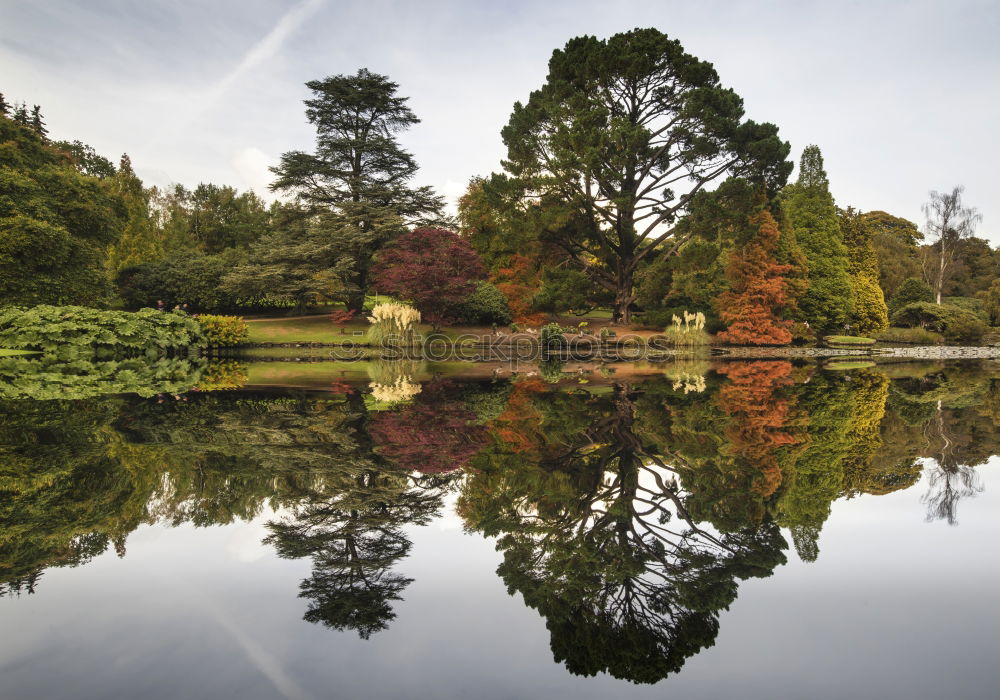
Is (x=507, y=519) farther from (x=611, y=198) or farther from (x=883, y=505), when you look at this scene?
(x=611, y=198)

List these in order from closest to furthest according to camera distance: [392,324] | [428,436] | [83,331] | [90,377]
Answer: [428,436], [90,377], [83,331], [392,324]

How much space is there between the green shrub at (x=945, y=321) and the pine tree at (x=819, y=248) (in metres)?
5.71

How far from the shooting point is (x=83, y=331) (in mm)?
17453

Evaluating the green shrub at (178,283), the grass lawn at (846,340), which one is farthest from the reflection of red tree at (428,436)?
the grass lawn at (846,340)

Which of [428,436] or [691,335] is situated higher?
[691,335]

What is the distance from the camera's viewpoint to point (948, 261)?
4388 cm

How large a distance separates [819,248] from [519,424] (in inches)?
1085

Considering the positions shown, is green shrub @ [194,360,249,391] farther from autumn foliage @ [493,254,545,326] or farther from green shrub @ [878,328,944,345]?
green shrub @ [878,328,944,345]

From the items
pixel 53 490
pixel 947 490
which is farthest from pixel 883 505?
pixel 53 490

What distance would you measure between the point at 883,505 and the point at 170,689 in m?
4.25

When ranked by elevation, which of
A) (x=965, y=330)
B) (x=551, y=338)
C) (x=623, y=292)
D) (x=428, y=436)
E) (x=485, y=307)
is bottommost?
(x=428, y=436)

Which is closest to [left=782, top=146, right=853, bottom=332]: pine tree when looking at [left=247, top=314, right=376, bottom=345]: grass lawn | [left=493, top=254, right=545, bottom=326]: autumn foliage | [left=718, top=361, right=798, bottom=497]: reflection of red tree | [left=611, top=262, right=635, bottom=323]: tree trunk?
[left=611, top=262, right=635, bottom=323]: tree trunk

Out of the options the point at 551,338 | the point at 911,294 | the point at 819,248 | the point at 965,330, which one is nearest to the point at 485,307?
the point at 551,338

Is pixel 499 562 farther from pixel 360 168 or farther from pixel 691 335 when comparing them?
pixel 360 168
